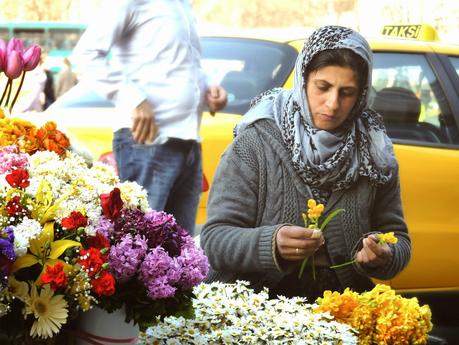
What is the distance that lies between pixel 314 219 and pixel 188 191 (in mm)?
1823

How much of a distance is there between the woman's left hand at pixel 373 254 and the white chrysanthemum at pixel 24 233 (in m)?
1.53

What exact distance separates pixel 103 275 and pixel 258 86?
413cm

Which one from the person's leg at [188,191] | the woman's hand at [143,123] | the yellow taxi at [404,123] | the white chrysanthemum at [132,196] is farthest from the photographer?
the yellow taxi at [404,123]

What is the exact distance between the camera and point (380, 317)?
330 centimetres

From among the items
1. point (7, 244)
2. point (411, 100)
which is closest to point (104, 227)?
point (7, 244)

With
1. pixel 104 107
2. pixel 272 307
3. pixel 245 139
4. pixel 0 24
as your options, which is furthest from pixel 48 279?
pixel 0 24

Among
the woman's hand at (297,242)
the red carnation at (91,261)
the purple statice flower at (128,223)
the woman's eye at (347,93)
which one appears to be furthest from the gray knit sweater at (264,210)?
the red carnation at (91,261)

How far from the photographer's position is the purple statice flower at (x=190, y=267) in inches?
103

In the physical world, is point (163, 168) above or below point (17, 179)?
below

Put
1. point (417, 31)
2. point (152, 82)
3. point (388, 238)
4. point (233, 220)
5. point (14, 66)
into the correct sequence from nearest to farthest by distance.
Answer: point (14, 66)
point (388, 238)
point (233, 220)
point (152, 82)
point (417, 31)

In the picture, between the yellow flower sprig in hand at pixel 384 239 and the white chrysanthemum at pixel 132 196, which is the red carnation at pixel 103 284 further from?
the yellow flower sprig in hand at pixel 384 239

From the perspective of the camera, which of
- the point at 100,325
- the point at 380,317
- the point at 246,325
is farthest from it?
the point at 380,317

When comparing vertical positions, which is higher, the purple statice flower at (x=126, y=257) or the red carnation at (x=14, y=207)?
the red carnation at (x=14, y=207)

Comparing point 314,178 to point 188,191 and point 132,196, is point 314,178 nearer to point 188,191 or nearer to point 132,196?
point 132,196
